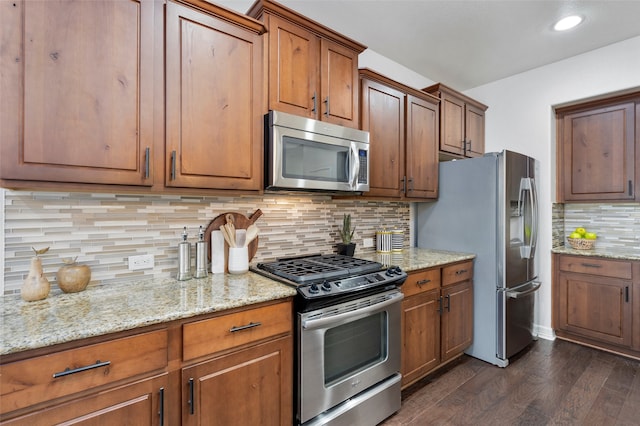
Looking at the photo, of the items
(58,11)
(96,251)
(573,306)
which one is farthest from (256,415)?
(573,306)

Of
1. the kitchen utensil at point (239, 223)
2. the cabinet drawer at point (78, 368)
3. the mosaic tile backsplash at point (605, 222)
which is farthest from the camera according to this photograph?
the mosaic tile backsplash at point (605, 222)

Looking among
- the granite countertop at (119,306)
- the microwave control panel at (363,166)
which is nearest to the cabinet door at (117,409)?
the granite countertop at (119,306)

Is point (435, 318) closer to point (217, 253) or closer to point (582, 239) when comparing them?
point (217, 253)

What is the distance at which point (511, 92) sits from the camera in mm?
3521

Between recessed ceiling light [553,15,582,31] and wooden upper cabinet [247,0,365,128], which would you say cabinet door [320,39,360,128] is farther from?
recessed ceiling light [553,15,582,31]

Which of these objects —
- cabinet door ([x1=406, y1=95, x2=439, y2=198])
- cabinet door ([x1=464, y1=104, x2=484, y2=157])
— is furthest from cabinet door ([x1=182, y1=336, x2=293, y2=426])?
cabinet door ([x1=464, y1=104, x2=484, y2=157])

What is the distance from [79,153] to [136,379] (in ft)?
3.07

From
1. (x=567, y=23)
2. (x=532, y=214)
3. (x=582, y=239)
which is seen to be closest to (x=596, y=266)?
(x=582, y=239)

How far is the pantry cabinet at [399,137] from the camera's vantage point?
8.07 feet

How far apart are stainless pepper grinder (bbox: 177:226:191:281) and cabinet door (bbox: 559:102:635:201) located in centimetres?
366

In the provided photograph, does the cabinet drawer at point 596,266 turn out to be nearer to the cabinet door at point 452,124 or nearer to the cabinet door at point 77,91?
the cabinet door at point 452,124

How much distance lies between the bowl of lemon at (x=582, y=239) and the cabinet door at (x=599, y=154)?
345 millimetres

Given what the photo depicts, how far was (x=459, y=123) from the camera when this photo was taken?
3.27 metres

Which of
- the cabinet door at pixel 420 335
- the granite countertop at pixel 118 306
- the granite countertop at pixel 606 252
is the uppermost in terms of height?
the granite countertop at pixel 606 252
